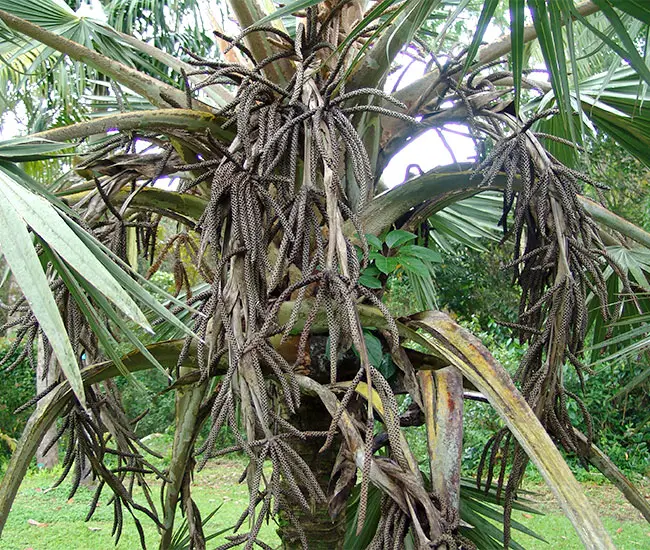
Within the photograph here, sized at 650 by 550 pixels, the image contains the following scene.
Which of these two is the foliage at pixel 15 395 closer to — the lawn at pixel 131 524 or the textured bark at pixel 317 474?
the lawn at pixel 131 524

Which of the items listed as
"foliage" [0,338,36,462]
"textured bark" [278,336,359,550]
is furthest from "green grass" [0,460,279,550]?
"textured bark" [278,336,359,550]

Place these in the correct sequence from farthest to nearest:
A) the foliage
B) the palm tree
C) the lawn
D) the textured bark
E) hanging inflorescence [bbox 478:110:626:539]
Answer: the foliage
the lawn
the textured bark
hanging inflorescence [bbox 478:110:626:539]
the palm tree

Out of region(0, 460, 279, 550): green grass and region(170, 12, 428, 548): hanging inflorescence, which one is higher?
region(170, 12, 428, 548): hanging inflorescence

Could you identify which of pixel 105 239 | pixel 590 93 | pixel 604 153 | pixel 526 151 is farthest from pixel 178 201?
pixel 604 153

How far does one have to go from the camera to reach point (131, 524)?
5.87 meters

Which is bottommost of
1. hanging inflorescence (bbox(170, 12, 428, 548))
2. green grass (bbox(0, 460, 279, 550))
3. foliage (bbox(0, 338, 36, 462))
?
green grass (bbox(0, 460, 279, 550))

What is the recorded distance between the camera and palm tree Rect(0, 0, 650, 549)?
1.17 metres

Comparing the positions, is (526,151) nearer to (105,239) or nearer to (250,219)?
(250,219)

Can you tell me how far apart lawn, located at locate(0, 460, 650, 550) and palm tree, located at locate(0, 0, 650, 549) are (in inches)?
123

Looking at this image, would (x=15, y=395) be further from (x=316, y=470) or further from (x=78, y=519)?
(x=316, y=470)

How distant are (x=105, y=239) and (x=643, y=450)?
20.0 ft

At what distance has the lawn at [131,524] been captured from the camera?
5.02 meters

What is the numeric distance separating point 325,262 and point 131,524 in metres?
5.34

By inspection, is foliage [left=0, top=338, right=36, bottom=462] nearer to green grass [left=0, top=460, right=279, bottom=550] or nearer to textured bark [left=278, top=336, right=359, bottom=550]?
green grass [left=0, top=460, right=279, bottom=550]
